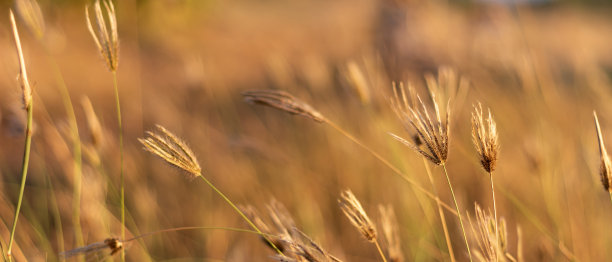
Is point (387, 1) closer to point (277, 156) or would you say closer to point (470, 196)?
point (470, 196)

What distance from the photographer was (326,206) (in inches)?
65.1

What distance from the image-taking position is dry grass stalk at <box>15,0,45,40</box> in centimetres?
77

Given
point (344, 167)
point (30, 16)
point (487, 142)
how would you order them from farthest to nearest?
point (344, 167) → point (30, 16) → point (487, 142)

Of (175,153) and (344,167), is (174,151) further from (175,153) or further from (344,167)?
(344,167)

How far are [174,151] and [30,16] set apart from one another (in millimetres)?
454

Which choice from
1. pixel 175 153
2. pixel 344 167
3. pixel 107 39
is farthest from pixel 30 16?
pixel 344 167

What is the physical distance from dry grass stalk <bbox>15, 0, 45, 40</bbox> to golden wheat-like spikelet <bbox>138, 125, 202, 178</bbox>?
1.29 feet

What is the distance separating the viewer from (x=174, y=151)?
0.54m

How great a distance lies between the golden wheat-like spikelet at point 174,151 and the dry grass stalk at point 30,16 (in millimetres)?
394

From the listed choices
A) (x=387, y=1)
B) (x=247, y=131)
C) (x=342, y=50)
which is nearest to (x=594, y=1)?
(x=342, y=50)

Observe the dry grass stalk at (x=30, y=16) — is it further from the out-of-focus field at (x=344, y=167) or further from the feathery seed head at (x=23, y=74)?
the feathery seed head at (x=23, y=74)

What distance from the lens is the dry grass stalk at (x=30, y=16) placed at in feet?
2.53

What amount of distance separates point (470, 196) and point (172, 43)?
6.75 meters

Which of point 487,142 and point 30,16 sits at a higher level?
point 30,16
